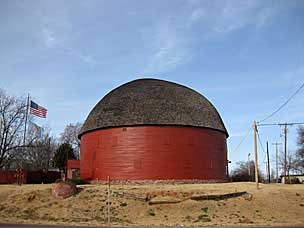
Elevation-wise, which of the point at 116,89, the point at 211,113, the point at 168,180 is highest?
the point at 116,89

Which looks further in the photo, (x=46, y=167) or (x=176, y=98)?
(x=46, y=167)

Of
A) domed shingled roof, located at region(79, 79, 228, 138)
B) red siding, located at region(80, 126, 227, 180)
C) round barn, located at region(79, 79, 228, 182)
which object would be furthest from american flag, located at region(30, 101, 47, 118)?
red siding, located at region(80, 126, 227, 180)

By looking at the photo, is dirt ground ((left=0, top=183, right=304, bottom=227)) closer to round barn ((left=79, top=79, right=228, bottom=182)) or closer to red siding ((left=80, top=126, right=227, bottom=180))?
red siding ((left=80, top=126, right=227, bottom=180))

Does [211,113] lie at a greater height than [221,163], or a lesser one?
greater

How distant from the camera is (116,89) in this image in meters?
44.2

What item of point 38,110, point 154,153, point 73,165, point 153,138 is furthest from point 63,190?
point 38,110

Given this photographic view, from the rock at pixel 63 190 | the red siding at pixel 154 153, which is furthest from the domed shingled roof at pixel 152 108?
the rock at pixel 63 190

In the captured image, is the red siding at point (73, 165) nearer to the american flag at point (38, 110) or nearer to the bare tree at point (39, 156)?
the american flag at point (38, 110)

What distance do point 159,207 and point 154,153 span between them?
10235 millimetres

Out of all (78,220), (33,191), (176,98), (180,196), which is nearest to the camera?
(78,220)

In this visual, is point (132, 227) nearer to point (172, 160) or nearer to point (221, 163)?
point (172, 160)

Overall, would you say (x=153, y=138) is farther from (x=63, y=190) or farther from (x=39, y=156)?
(x=39, y=156)

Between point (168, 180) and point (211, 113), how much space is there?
9.93 m

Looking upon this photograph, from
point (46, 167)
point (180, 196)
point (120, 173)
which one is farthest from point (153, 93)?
point (46, 167)
